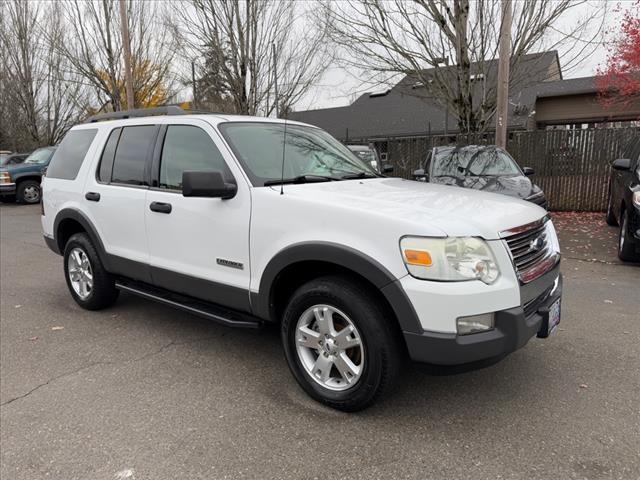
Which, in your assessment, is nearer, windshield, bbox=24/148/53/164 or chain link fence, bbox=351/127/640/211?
chain link fence, bbox=351/127/640/211

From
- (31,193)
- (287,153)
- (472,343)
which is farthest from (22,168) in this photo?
(472,343)

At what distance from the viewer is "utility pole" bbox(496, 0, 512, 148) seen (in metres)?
9.06

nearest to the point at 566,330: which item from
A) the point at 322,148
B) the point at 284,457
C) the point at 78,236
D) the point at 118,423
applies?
the point at 322,148

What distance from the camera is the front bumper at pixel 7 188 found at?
16.0 metres

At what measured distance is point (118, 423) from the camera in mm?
2930

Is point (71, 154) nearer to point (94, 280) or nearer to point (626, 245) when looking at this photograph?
point (94, 280)

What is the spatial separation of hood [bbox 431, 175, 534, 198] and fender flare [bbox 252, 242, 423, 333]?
5.37 meters

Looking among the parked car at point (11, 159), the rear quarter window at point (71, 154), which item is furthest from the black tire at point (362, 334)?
the parked car at point (11, 159)

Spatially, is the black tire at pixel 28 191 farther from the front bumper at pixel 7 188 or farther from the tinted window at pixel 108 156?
the tinted window at pixel 108 156

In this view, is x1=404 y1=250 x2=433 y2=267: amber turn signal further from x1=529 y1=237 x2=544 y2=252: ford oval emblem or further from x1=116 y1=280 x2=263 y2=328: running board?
x1=116 y1=280 x2=263 y2=328: running board

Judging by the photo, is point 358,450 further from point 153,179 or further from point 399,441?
point 153,179

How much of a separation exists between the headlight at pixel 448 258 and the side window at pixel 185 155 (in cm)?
154

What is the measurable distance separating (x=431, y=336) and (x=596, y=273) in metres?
4.71

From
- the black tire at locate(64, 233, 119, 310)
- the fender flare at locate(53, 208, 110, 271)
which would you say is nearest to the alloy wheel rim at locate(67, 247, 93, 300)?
the black tire at locate(64, 233, 119, 310)
